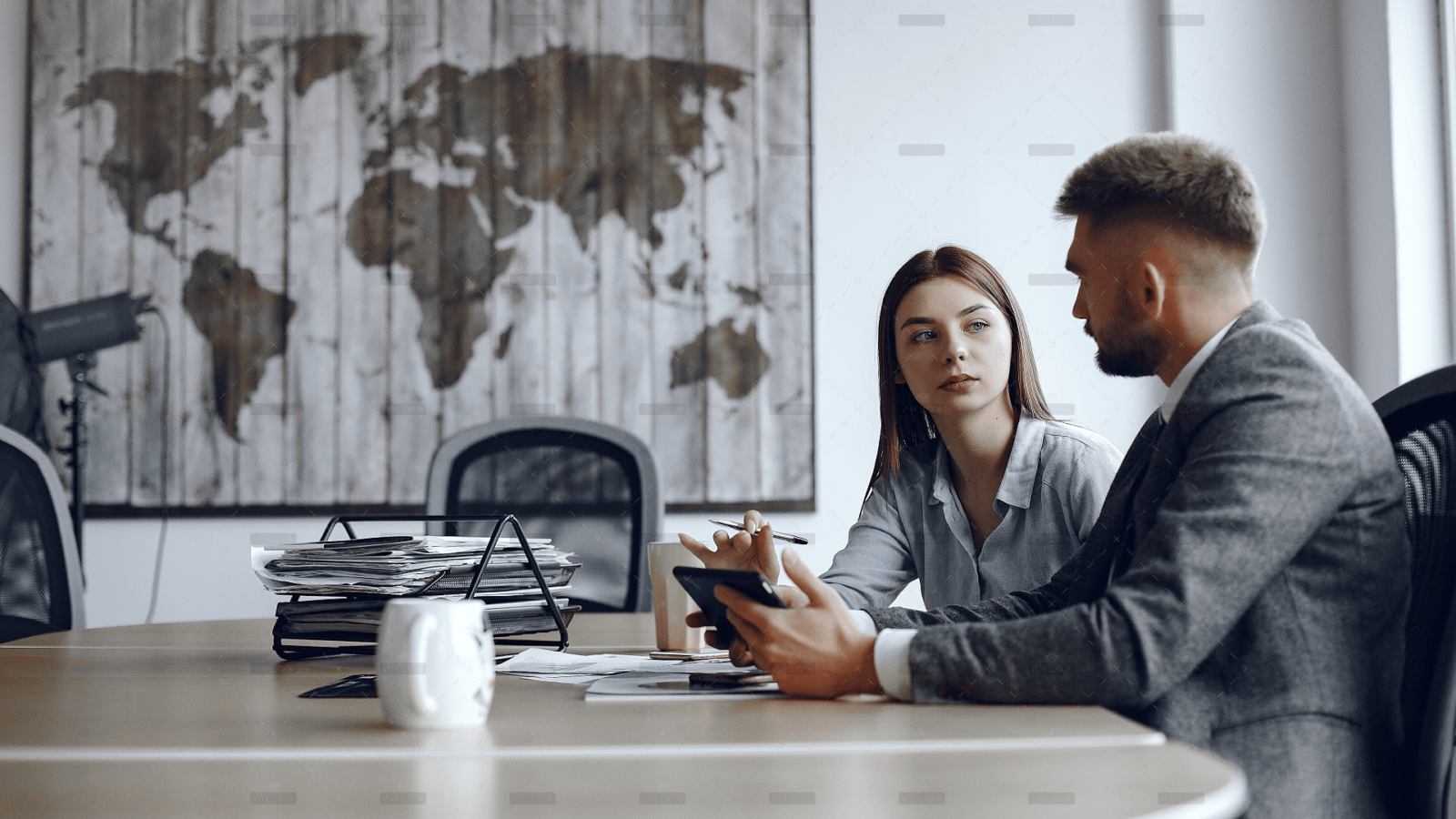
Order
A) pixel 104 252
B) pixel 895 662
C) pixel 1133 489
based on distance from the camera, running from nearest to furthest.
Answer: pixel 895 662
pixel 1133 489
pixel 104 252

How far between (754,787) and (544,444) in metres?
1.56

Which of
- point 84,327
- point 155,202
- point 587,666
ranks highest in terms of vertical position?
point 155,202

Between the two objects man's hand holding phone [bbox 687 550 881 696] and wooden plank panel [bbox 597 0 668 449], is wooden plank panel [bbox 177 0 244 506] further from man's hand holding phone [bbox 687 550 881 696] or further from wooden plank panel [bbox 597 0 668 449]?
man's hand holding phone [bbox 687 550 881 696]

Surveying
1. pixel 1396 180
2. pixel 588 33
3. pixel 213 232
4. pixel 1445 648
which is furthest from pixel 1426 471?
pixel 213 232

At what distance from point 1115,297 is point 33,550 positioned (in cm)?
161

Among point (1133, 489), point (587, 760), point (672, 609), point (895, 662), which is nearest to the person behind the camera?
point (587, 760)

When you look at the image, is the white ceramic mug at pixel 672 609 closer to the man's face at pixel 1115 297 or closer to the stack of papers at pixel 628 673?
the stack of papers at pixel 628 673

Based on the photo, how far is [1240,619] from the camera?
3.01 feet

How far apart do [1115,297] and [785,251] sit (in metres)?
1.74

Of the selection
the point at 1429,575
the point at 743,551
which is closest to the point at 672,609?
the point at 743,551

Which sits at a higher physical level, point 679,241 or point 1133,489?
point 679,241

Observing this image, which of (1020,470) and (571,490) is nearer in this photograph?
(1020,470)

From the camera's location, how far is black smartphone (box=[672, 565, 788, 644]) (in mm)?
913

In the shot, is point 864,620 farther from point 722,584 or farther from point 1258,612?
point 1258,612
